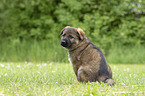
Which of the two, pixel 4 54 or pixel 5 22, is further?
pixel 5 22

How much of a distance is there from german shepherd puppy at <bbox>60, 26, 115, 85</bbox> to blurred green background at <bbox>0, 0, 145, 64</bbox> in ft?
25.9

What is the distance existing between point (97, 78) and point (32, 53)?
9.49 meters

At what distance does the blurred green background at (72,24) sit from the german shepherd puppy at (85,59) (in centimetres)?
789

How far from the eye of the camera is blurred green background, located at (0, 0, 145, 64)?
14.3 metres

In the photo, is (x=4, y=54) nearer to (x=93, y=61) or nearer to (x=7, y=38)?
(x=7, y=38)

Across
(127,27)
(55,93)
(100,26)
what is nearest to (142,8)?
(127,27)

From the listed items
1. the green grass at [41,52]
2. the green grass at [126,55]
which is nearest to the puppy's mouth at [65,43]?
the green grass at [41,52]

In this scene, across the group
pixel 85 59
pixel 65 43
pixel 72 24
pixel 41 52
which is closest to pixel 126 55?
pixel 72 24

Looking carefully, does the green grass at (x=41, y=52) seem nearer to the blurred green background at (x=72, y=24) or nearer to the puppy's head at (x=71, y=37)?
the blurred green background at (x=72, y=24)

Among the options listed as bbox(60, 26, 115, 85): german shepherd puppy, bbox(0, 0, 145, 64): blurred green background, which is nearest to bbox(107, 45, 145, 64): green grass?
bbox(0, 0, 145, 64): blurred green background

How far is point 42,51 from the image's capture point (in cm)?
1387

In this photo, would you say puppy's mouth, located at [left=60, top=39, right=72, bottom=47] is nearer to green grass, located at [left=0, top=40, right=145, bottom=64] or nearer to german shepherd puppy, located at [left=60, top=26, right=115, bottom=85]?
german shepherd puppy, located at [left=60, top=26, right=115, bottom=85]

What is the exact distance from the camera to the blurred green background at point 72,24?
46.9 feet

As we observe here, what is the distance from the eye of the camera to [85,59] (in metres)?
5.20
